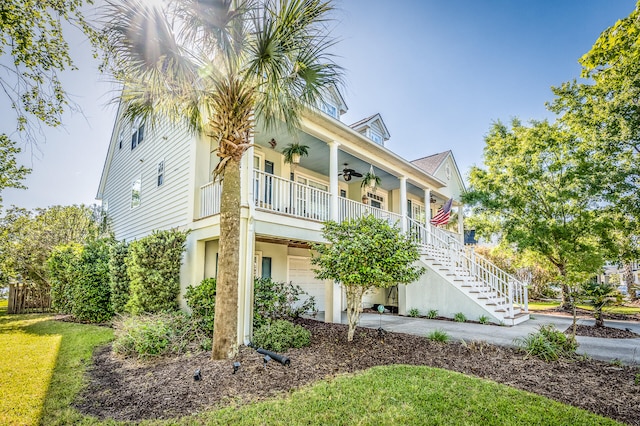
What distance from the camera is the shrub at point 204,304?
7365 mm

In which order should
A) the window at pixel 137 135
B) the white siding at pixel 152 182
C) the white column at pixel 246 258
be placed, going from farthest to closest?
the window at pixel 137 135, the white siding at pixel 152 182, the white column at pixel 246 258

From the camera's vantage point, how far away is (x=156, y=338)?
20.8ft

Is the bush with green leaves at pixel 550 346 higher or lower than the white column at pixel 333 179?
lower

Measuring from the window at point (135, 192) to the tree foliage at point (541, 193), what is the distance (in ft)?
46.9

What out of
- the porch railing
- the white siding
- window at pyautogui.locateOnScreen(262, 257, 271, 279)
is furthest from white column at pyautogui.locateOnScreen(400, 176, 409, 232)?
the white siding

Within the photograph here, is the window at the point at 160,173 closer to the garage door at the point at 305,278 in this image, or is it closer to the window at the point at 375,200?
the garage door at the point at 305,278

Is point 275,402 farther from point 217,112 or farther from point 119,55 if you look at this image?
point 119,55

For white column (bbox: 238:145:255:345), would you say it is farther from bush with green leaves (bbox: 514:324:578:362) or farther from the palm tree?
bush with green leaves (bbox: 514:324:578:362)

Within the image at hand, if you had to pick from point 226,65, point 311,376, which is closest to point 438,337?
point 311,376

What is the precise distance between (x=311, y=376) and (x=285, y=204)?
482 cm

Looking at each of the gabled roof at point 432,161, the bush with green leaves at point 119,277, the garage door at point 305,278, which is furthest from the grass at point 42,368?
the gabled roof at point 432,161

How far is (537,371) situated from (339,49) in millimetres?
6370

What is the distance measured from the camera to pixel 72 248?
12484 millimetres

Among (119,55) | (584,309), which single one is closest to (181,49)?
(119,55)
